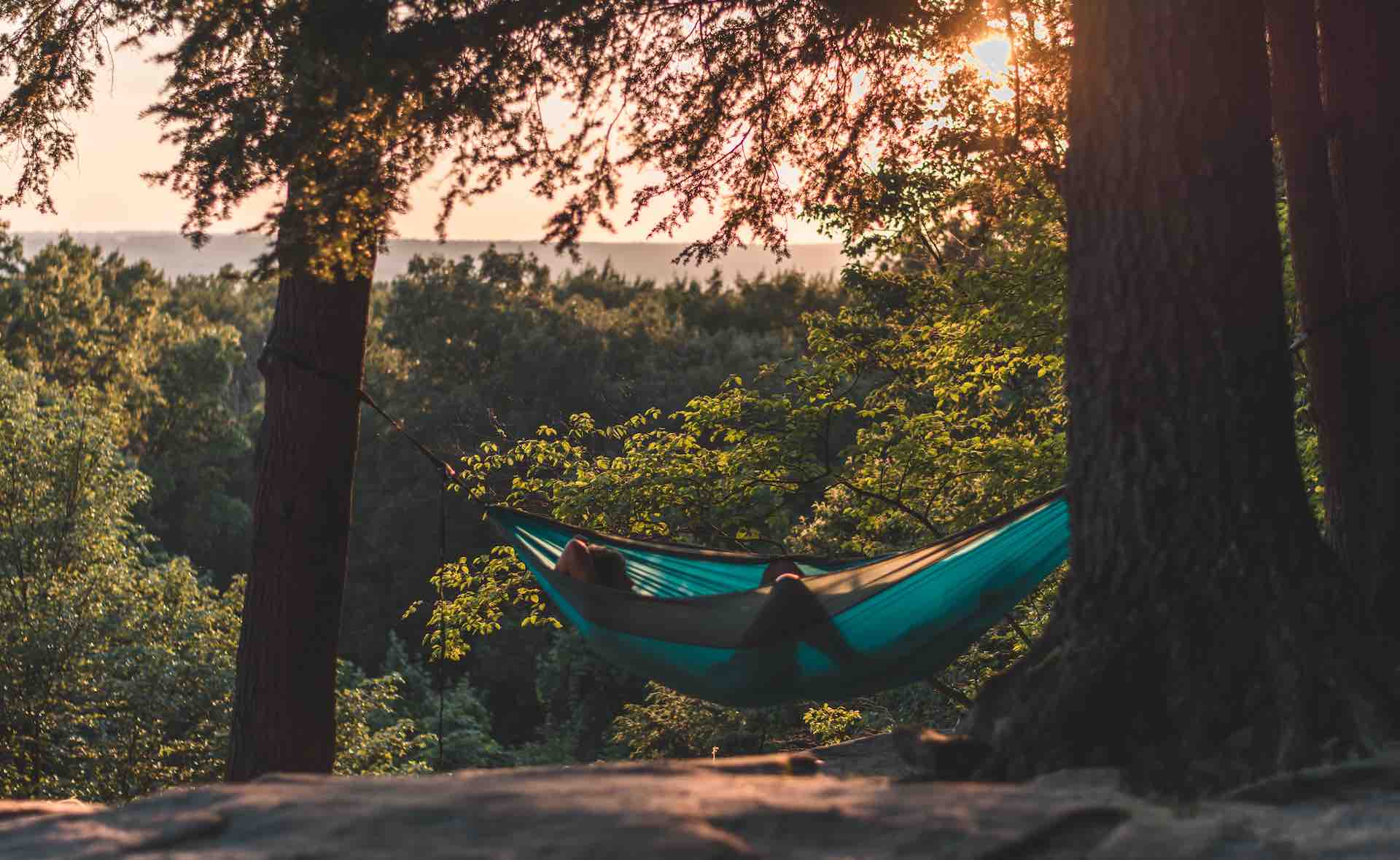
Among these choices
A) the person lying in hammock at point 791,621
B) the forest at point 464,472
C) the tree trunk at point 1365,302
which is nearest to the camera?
the tree trunk at point 1365,302

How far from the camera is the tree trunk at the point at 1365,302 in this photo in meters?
3.00

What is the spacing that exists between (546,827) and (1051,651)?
1181 millimetres

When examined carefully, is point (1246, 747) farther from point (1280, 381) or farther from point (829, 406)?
point (829, 406)

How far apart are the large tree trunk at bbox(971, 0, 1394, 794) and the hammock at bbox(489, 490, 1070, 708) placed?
0.81 metres

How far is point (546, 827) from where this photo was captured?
1737mm

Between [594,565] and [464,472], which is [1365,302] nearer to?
[594,565]

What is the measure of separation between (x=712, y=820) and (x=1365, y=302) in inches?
86.0

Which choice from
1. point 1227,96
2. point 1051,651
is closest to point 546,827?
point 1051,651

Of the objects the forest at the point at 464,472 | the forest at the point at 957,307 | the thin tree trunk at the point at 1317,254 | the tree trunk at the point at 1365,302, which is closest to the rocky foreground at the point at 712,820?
the forest at the point at 957,307

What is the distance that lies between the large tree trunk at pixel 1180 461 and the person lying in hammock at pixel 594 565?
168 centimetres

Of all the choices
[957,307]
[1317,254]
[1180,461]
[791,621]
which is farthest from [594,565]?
[957,307]

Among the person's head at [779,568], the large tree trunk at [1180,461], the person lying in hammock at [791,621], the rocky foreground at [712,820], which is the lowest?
the rocky foreground at [712,820]

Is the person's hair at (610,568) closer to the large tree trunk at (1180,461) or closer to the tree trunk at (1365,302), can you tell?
the large tree trunk at (1180,461)

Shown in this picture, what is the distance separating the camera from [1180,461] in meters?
2.45
